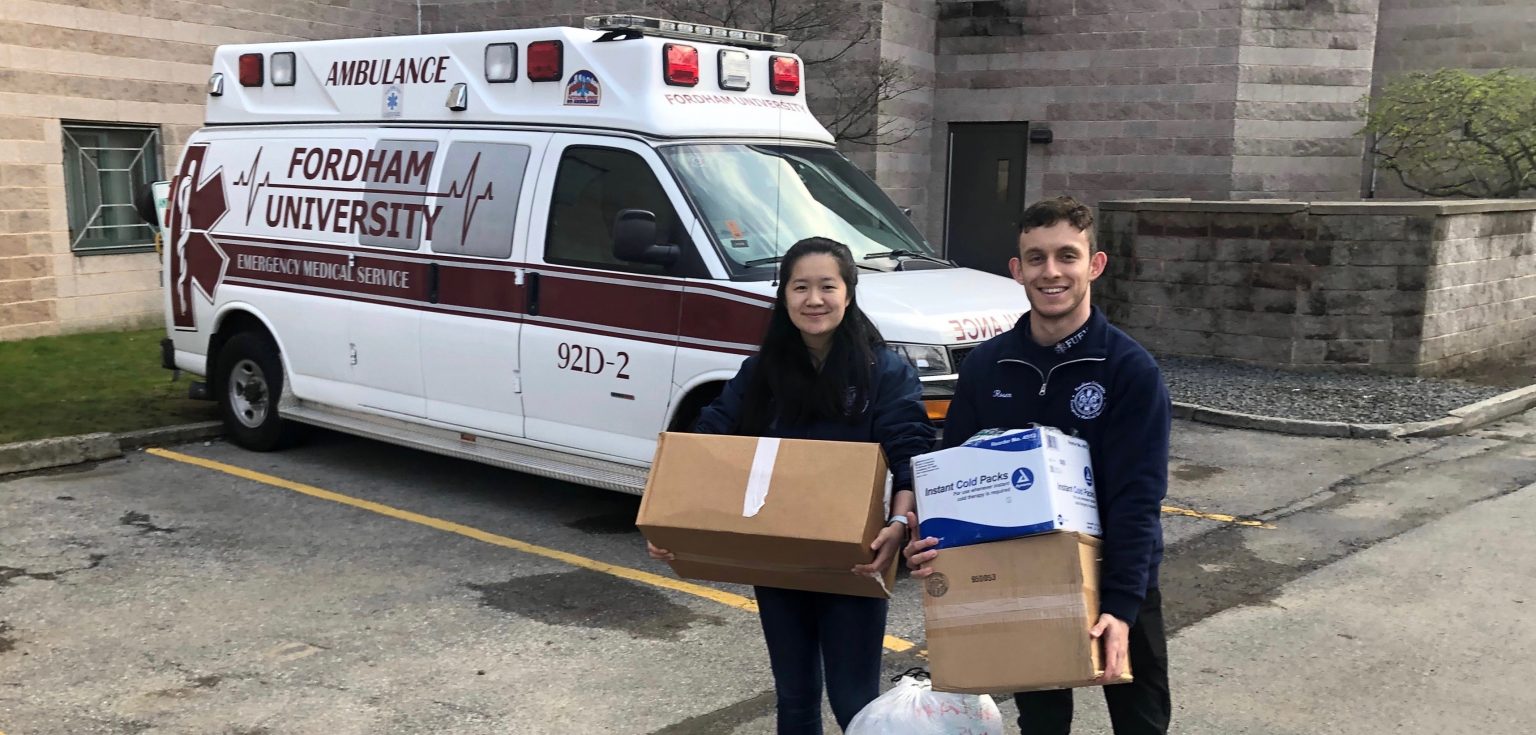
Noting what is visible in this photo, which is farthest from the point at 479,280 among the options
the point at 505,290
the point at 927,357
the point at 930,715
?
the point at 930,715

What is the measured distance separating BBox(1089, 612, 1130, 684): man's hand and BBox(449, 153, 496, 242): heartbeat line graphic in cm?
510

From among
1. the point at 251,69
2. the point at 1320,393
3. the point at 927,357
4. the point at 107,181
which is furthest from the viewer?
the point at 107,181

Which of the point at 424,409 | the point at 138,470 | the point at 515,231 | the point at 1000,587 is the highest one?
the point at 515,231

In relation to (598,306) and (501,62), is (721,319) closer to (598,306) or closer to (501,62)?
(598,306)

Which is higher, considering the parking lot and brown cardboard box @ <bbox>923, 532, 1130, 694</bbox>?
brown cardboard box @ <bbox>923, 532, 1130, 694</bbox>

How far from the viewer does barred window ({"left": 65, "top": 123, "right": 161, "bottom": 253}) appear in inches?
521

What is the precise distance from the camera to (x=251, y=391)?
8.66 meters

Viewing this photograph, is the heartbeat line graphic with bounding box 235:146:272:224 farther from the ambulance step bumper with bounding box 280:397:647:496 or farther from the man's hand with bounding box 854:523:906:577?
the man's hand with bounding box 854:523:906:577

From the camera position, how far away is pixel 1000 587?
9.18 ft

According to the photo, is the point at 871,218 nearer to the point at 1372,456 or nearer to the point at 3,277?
the point at 1372,456

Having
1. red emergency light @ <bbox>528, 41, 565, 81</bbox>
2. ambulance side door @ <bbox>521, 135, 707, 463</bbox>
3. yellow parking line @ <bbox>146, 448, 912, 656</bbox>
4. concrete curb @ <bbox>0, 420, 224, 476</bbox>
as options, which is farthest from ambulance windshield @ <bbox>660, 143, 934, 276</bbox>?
concrete curb @ <bbox>0, 420, 224, 476</bbox>

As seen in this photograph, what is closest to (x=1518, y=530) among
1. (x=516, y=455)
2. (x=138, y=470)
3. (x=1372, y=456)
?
(x=1372, y=456)

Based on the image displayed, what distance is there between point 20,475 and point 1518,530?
893 cm

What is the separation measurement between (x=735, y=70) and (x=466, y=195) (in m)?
1.69
